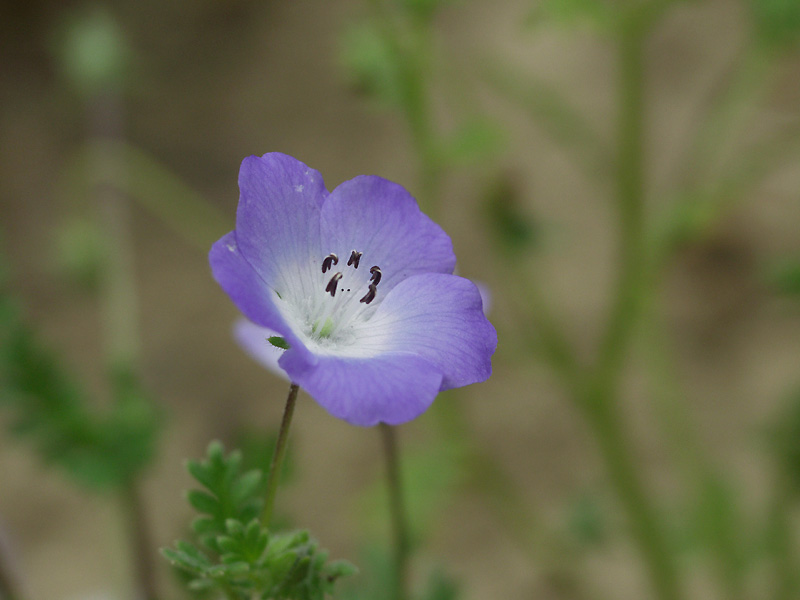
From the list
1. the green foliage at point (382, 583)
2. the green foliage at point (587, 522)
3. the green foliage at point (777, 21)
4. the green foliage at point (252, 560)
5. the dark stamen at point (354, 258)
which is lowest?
the green foliage at point (252, 560)

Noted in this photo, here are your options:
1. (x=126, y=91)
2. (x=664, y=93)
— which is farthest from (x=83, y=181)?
(x=664, y=93)

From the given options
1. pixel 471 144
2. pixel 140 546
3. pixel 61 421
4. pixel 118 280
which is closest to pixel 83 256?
pixel 118 280

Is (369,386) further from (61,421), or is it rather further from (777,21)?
(777,21)

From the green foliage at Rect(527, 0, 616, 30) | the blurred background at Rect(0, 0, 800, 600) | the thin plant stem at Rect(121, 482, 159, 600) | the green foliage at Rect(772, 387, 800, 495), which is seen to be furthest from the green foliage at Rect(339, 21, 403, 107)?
the green foliage at Rect(772, 387, 800, 495)

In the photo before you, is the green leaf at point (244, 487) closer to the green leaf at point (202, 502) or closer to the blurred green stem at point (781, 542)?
the green leaf at point (202, 502)

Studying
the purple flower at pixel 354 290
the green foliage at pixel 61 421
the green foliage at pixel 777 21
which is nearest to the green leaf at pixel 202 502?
the purple flower at pixel 354 290

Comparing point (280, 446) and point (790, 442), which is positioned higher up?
point (790, 442)
